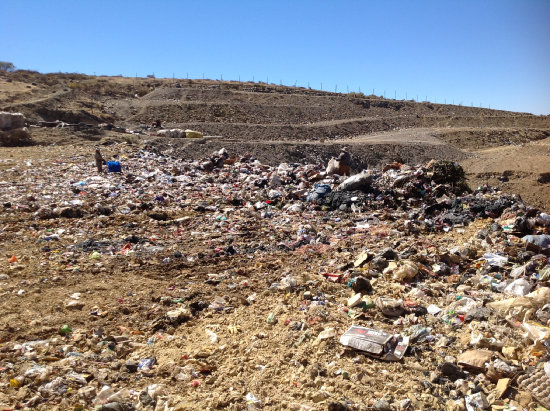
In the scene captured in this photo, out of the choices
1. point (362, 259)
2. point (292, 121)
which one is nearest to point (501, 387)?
point (362, 259)

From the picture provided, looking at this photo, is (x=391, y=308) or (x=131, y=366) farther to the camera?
(x=391, y=308)

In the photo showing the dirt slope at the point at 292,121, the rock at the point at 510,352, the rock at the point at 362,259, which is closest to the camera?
the rock at the point at 510,352

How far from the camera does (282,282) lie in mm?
4055

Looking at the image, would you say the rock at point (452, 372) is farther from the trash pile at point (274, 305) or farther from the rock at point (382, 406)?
the rock at point (382, 406)

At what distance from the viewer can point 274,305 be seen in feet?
11.9

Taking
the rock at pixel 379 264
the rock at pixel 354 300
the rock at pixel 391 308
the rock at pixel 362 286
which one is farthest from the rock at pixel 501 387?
the rock at pixel 379 264

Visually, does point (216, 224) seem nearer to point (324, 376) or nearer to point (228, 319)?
point (228, 319)

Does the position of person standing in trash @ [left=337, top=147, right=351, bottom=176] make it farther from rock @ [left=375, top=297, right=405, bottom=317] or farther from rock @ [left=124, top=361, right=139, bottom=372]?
rock @ [left=124, top=361, right=139, bottom=372]

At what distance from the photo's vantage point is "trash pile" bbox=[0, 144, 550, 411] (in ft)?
8.04

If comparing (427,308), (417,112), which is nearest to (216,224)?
(427,308)

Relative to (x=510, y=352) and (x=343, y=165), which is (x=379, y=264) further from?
(x=343, y=165)

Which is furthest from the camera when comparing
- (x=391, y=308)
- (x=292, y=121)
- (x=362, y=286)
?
(x=292, y=121)

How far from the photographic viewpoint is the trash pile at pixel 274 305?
2.45 metres

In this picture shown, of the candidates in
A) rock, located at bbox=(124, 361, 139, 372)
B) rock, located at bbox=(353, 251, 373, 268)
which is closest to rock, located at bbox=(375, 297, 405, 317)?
rock, located at bbox=(353, 251, 373, 268)
